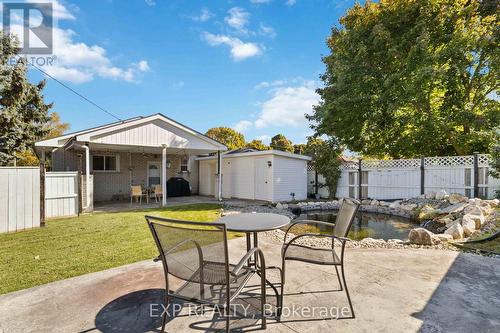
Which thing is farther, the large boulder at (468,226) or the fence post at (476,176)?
the fence post at (476,176)

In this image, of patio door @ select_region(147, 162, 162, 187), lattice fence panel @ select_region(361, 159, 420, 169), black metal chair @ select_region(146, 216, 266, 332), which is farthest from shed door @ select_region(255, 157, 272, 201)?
black metal chair @ select_region(146, 216, 266, 332)

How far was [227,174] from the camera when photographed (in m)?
14.0

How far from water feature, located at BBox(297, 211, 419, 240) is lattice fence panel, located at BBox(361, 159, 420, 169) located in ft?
12.1

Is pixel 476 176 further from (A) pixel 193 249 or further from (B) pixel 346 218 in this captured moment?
(A) pixel 193 249

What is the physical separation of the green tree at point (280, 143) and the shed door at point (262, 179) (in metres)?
17.5

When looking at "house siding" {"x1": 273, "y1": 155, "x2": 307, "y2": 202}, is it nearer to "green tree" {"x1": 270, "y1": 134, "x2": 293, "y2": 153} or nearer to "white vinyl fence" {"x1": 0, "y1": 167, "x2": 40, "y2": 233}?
"white vinyl fence" {"x1": 0, "y1": 167, "x2": 40, "y2": 233}

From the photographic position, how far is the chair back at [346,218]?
2555mm

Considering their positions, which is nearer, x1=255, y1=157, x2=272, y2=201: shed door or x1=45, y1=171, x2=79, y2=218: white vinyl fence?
x1=45, y1=171, x2=79, y2=218: white vinyl fence

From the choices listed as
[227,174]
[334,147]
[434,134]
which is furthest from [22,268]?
[434,134]

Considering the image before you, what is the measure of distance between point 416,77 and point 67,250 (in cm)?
1358

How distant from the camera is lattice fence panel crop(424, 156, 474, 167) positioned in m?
10.1

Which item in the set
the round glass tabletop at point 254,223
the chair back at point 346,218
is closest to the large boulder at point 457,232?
the chair back at point 346,218

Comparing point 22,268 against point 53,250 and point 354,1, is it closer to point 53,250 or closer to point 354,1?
point 53,250

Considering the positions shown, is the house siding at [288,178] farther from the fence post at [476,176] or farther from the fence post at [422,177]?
the fence post at [476,176]
